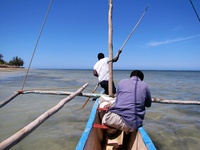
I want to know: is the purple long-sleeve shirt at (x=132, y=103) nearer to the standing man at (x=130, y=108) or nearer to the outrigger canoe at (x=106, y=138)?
the standing man at (x=130, y=108)

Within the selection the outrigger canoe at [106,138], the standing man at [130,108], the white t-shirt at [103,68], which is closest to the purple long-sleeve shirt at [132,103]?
the standing man at [130,108]

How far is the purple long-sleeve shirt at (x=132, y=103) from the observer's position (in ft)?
9.50

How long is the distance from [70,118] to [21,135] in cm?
483

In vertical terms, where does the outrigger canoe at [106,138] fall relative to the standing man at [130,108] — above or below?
below

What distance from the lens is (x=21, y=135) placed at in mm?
1783

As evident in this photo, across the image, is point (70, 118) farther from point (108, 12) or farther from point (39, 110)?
point (108, 12)

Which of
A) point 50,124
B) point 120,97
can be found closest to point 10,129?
point 50,124

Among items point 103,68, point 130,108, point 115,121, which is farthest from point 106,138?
point 103,68

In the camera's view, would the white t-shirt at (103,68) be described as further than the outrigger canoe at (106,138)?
Yes

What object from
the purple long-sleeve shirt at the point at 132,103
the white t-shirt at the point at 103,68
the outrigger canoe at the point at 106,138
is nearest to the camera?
the outrigger canoe at the point at 106,138

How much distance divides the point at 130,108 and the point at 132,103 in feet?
0.29

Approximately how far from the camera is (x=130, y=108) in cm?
289

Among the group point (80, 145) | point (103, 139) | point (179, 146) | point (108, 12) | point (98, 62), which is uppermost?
point (108, 12)

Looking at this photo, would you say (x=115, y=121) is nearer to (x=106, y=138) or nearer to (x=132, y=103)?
(x=132, y=103)
